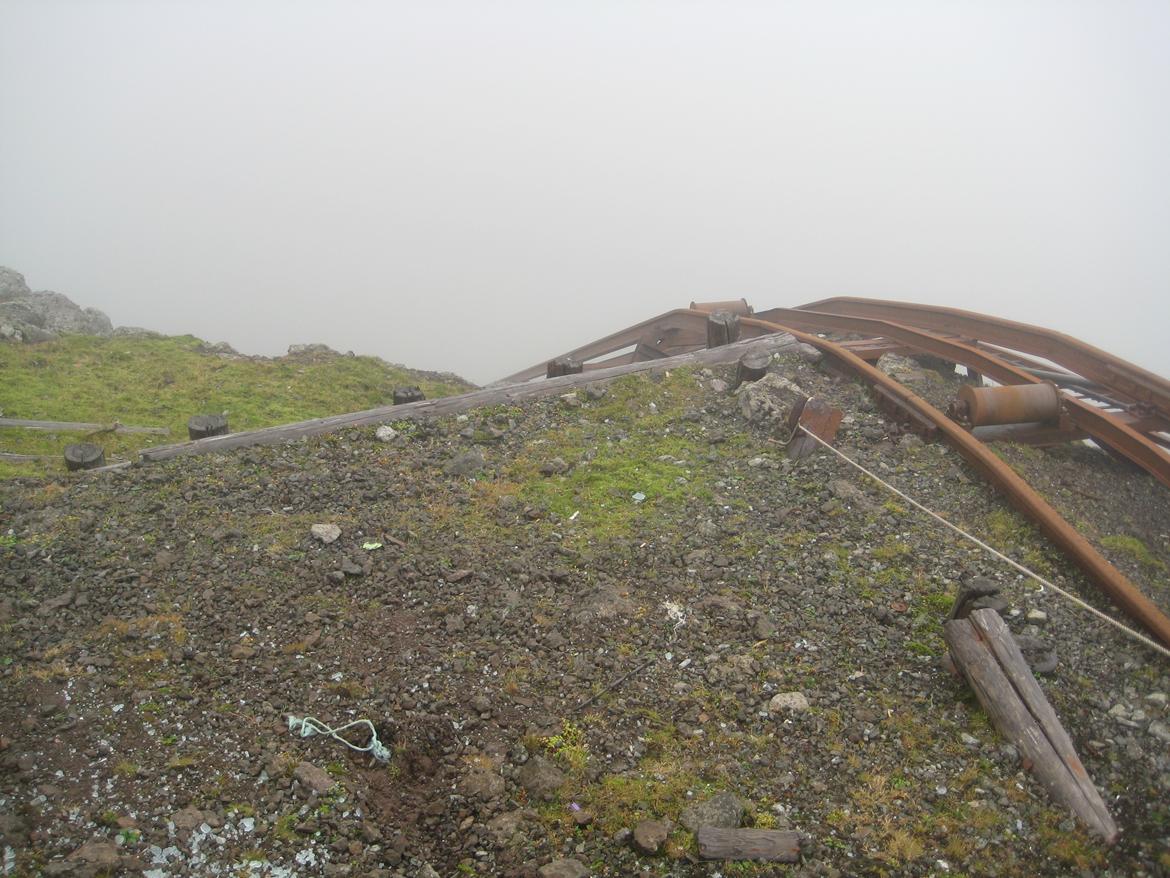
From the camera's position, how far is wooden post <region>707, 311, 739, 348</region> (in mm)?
8406

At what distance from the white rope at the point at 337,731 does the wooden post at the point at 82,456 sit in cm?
370

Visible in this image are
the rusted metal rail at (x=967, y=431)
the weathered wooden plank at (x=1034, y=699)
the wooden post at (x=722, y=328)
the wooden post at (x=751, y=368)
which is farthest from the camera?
the wooden post at (x=722, y=328)

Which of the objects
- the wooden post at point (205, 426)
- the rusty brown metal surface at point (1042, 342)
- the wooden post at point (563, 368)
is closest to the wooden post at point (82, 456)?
the wooden post at point (205, 426)

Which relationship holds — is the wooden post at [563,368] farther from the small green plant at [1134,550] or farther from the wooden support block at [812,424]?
the small green plant at [1134,550]

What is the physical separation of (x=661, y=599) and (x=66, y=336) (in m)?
10.3

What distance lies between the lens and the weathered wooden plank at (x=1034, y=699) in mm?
3078

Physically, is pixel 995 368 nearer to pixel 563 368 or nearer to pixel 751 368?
pixel 751 368

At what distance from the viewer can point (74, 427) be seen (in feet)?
25.7

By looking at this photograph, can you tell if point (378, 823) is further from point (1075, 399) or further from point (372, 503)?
point (1075, 399)

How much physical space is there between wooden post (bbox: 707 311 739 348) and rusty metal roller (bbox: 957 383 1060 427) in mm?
2833

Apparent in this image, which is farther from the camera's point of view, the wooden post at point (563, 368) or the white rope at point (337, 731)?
the wooden post at point (563, 368)

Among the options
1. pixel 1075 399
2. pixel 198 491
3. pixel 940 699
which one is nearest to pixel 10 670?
pixel 198 491

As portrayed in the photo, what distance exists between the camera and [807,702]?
12.1 ft

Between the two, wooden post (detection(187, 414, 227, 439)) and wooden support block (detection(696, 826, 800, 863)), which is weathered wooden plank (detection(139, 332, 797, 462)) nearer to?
wooden post (detection(187, 414, 227, 439))
